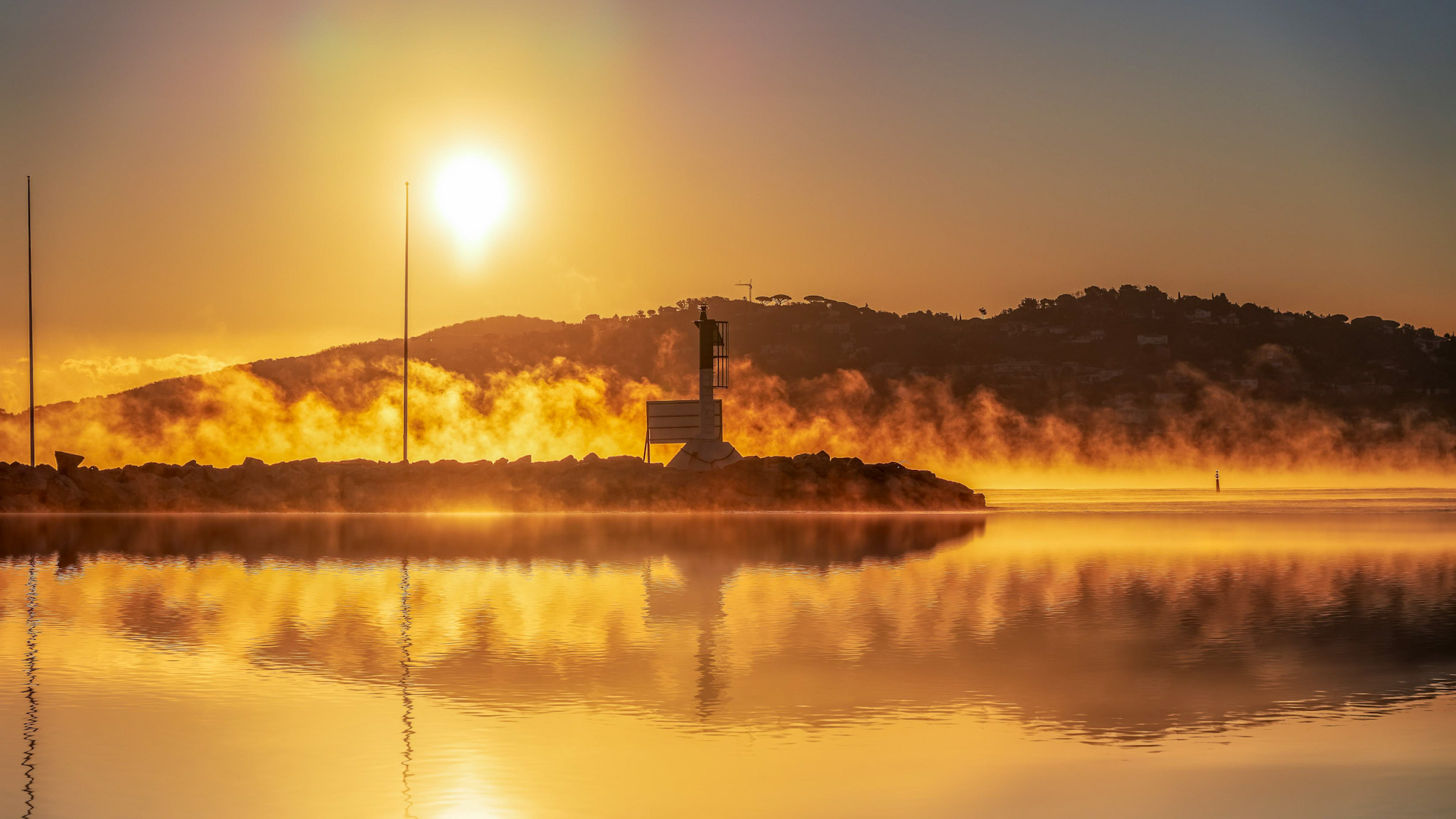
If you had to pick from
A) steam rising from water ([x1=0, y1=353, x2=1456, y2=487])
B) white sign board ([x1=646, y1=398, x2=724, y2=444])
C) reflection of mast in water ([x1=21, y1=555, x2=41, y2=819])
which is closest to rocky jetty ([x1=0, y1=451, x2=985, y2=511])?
white sign board ([x1=646, y1=398, x2=724, y2=444])

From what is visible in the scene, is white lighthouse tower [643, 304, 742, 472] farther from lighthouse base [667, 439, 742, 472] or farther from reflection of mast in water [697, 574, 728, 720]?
reflection of mast in water [697, 574, 728, 720]

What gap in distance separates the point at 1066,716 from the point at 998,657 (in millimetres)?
4597

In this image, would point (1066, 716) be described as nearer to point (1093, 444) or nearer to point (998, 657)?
point (998, 657)

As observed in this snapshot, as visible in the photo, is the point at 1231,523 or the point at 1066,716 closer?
the point at 1066,716

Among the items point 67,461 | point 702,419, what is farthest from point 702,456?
point 67,461

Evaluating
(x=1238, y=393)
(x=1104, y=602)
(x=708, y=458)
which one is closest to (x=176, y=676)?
(x=1104, y=602)

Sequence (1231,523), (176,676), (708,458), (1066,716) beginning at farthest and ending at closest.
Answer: (708,458)
(1231,523)
(176,676)
(1066,716)

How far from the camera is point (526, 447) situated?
109 metres

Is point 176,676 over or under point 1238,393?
under

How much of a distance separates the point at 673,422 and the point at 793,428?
66.1 meters

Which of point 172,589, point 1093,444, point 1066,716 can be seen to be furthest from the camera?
point 1093,444

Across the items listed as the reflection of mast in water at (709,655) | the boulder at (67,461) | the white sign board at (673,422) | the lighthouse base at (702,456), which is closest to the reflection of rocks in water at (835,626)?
the reflection of mast in water at (709,655)

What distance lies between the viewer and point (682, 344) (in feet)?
584

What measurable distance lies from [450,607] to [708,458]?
49064 mm
